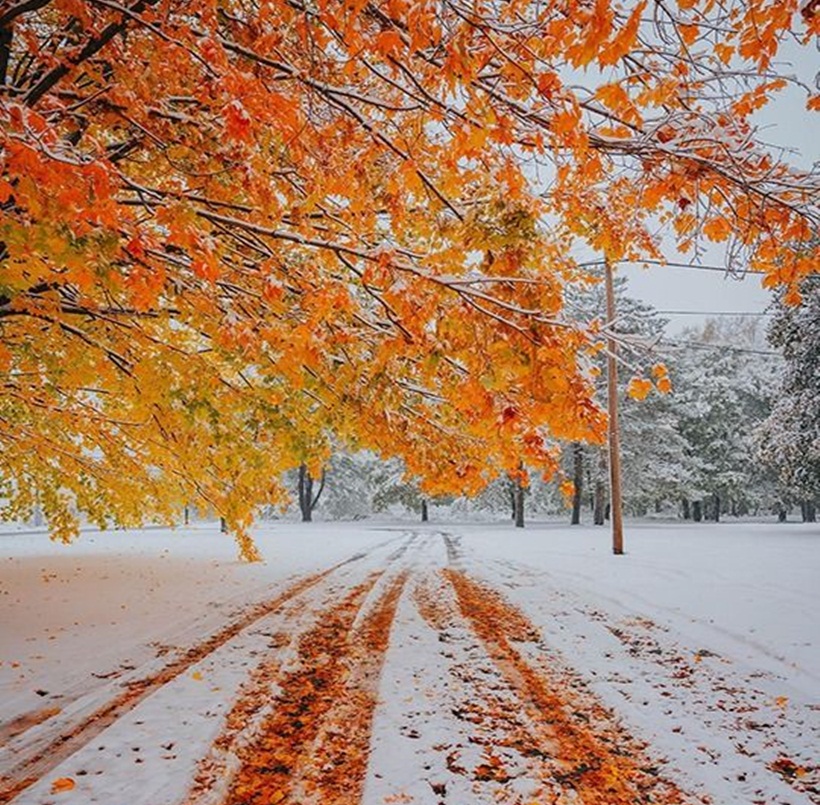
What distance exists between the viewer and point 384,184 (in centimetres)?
484

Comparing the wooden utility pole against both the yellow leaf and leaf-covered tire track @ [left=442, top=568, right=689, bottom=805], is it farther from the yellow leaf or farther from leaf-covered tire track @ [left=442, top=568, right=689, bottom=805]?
the yellow leaf

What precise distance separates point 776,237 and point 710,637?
15.7 feet

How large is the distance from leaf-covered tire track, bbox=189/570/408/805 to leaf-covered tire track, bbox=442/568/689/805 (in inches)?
47.4

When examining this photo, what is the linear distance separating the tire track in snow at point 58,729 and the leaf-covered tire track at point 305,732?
2.89 ft

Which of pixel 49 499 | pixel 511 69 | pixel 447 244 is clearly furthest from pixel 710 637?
pixel 49 499

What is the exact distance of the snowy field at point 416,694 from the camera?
10.7ft

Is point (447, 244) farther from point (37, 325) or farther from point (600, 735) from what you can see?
point (37, 325)

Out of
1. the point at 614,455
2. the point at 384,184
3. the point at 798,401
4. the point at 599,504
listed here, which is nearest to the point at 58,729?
the point at 384,184

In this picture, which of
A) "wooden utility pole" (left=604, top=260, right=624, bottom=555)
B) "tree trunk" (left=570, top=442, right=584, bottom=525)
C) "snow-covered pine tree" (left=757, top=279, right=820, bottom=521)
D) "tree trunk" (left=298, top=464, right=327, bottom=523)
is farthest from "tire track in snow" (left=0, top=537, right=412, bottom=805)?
"tree trunk" (left=298, top=464, right=327, bottom=523)

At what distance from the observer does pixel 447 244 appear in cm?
472

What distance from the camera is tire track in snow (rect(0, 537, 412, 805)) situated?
344 centimetres

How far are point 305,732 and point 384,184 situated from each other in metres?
4.24

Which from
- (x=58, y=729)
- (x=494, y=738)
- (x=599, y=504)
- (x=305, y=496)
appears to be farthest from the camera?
(x=305, y=496)

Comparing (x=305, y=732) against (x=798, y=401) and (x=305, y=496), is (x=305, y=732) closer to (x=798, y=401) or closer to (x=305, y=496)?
(x=798, y=401)
